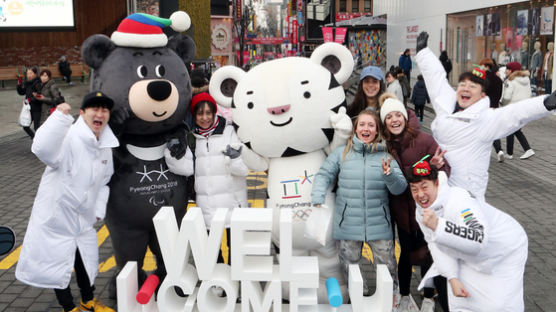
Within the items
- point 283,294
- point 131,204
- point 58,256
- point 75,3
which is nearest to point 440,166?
point 283,294

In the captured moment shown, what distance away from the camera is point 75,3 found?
3089cm

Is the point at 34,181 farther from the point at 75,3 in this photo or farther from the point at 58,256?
the point at 75,3

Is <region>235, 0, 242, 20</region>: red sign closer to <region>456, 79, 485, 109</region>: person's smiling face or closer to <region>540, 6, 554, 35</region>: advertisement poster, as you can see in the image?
<region>540, 6, 554, 35</region>: advertisement poster

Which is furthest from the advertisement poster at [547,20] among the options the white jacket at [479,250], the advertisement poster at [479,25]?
the white jacket at [479,250]

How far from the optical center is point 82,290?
4.33 m

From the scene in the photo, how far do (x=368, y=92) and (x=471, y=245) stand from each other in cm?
203

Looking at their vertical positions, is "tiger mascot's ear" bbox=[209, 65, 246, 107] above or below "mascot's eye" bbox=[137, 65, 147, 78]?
below

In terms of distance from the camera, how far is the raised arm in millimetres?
4426

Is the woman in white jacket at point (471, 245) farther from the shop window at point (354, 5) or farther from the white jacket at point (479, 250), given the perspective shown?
the shop window at point (354, 5)

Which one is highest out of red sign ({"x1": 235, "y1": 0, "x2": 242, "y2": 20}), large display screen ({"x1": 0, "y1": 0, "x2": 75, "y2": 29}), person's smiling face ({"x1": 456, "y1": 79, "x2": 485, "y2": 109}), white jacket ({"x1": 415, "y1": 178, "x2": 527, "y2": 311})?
red sign ({"x1": 235, "y1": 0, "x2": 242, "y2": 20})

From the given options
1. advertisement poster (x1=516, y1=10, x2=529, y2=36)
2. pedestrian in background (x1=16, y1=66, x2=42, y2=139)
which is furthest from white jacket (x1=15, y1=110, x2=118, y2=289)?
advertisement poster (x1=516, y1=10, x2=529, y2=36)

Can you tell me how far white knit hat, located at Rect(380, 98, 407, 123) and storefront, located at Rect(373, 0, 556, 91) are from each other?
14.3m

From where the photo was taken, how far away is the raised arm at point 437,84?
4.43 m

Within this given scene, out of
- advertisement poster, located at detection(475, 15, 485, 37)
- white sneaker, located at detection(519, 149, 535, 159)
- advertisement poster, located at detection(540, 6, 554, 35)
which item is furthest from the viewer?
advertisement poster, located at detection(475, 15, 485, 37)
